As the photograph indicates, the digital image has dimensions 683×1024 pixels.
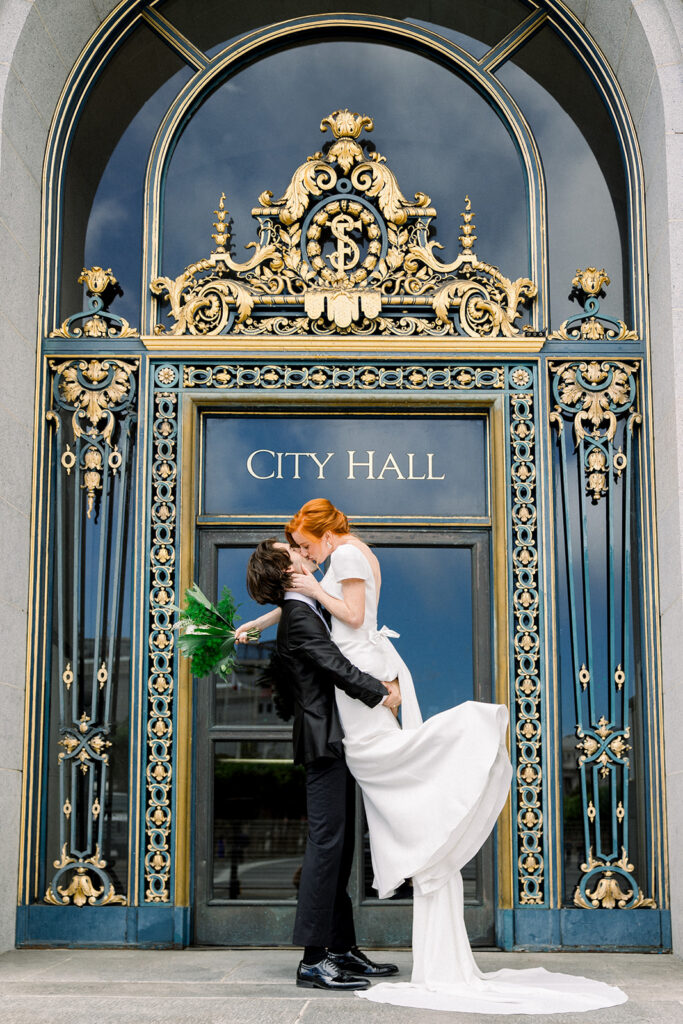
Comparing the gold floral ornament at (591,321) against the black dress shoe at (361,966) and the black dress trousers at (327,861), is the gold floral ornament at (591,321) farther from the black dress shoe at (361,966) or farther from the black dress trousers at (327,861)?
the black dress shoe at (361,966)

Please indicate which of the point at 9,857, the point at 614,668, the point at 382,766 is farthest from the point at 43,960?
the point at 614,668

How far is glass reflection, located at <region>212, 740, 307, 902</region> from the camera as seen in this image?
7.46m

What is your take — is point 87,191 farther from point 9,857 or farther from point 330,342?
point 9,857

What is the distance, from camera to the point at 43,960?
6.83 metres

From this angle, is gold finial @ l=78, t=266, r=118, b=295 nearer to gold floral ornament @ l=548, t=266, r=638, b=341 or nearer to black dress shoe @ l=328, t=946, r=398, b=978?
gold floral ornament @ l=548, t=266, r=638, b=341

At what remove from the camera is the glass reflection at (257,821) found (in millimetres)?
7461

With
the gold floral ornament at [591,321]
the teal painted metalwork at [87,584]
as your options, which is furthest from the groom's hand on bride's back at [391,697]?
the gold floral ornament at [591,321]

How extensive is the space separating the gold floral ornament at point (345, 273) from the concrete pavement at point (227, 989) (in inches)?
149

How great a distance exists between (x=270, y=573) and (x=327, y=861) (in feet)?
4.84

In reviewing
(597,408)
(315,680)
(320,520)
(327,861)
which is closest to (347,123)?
(597,408)

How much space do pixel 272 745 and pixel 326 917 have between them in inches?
65.5

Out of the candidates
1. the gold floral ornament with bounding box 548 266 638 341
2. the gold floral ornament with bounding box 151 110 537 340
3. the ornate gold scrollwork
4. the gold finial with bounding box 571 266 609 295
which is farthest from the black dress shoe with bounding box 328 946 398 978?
the gold finial with bounding box 571 266 609 295

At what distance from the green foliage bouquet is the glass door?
2.37ft

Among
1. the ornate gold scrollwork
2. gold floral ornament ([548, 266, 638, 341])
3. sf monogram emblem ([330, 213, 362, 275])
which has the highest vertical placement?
sf monogram emblem ([330, 213, 362, 275])
